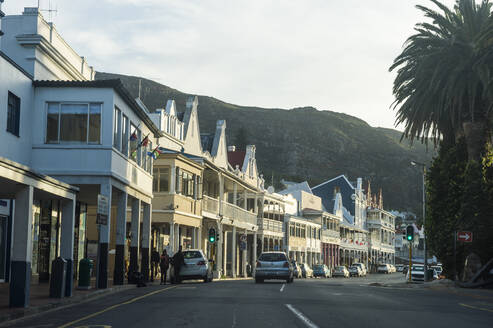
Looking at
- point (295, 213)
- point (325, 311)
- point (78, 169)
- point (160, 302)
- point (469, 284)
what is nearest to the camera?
point (325, 311)

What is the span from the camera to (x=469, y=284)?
1347 inches

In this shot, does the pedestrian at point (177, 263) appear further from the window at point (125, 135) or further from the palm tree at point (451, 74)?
the palm tree at point (451, 74)

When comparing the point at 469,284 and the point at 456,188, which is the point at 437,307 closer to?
the point at 469,284

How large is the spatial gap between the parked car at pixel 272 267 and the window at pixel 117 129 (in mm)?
10951

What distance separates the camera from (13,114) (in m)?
26.9

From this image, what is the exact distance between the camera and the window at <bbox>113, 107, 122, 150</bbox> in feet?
94.8

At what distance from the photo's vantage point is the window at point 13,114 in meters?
26.6

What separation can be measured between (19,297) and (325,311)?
24.1 feet

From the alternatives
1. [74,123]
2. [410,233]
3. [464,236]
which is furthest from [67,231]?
[410,233]

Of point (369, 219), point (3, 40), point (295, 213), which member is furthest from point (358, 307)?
point (369, 219)

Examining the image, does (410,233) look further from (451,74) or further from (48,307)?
(48,307)

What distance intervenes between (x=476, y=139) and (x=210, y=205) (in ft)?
66.8

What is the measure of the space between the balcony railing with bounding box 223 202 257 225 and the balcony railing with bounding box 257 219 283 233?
13.9ft

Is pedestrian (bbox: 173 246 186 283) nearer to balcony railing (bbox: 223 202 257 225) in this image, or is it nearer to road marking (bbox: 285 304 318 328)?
road marking (bbox: 285 304 318 328)
